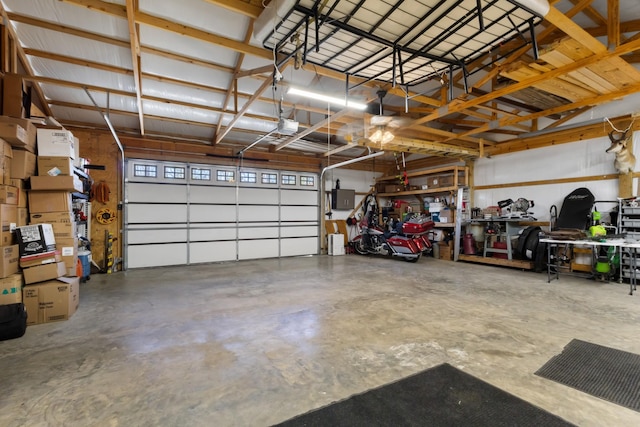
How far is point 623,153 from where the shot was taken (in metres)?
4.88

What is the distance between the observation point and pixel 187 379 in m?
1.96

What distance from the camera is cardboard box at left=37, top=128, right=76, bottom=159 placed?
3.36 m

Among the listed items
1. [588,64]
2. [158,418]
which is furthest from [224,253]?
[588,64]

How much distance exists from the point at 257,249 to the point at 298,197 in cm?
189

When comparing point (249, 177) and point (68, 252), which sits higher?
point (249, 177)

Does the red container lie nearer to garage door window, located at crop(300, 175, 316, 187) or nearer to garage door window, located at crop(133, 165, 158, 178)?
garage door window, located at crop(300, 175, 316, 187)

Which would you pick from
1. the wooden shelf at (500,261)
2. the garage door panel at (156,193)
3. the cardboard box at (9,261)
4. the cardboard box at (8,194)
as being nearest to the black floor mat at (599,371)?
the wooden shelf at (500,261)

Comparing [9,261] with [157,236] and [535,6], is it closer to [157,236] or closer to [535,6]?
[157,236]

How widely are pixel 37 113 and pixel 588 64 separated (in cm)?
687

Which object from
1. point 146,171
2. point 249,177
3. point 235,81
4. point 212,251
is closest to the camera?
point 235,81

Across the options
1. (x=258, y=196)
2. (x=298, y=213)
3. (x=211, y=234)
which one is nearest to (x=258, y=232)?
(x=258, y=196)

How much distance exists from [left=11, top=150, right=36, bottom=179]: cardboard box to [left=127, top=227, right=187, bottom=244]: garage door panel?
10.6ft

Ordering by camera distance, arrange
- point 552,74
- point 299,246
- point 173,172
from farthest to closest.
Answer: point 299,246, point 173,172, point 552,74

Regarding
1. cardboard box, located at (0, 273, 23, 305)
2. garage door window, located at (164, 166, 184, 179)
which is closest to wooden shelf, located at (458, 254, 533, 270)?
garage door window, located at (164, 166, 184, 179)
